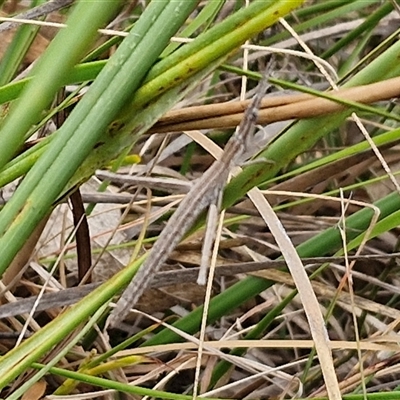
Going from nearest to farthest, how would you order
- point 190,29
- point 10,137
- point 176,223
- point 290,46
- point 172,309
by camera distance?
point 10,137 < point 176,223 < point 190,29 < point 172,309 < point 290,46

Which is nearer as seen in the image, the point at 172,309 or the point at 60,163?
the point at 60,163

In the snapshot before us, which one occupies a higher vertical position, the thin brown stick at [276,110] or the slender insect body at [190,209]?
the thin brown stick at [276,110]

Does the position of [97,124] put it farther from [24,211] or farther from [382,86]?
[382,86]

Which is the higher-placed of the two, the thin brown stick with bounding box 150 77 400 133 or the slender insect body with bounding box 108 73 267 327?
the thin brown stick with bounding box 150 77 400 133

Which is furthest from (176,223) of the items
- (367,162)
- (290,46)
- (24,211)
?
(290,46)

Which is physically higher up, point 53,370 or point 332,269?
point 53,370

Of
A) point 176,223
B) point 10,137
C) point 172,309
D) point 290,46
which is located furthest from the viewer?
point 290,46

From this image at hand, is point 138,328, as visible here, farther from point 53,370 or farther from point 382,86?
point 382,86

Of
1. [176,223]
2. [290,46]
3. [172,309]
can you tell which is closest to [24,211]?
[176,223]

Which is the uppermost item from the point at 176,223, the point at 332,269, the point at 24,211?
the point at 24,211
